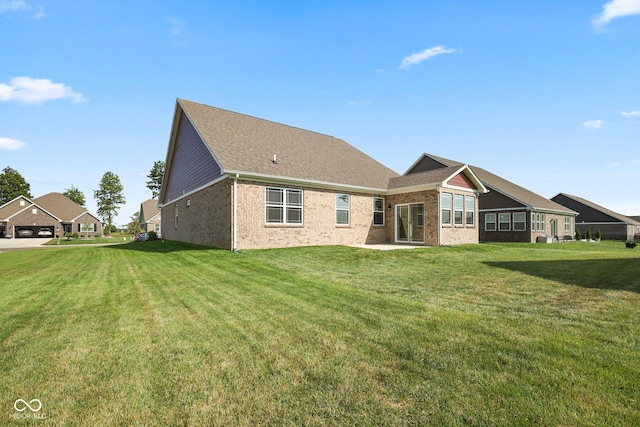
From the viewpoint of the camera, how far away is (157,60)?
544 inches

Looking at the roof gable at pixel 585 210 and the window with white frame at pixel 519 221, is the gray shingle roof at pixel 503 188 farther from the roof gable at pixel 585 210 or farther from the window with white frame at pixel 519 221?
the roof gable at pixel 585 210

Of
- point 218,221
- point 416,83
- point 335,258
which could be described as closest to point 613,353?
point 335,258

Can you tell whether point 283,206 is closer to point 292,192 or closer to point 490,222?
point 292,192

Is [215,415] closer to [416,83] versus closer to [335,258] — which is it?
[335,258]

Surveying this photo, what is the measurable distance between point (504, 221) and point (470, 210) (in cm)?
1323

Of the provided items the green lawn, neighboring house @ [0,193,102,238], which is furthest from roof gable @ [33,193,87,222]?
the green lawn

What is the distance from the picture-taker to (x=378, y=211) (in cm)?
1884

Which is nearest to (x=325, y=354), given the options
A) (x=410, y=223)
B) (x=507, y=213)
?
(x=410, y=223)

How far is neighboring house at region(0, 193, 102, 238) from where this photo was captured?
152 ft

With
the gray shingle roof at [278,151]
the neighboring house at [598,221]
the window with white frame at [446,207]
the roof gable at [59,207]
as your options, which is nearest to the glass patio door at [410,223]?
the window with white frame at [446,207]

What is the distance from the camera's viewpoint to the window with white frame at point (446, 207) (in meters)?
17.0

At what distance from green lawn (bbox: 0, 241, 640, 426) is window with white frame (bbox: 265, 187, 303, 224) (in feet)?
25.6

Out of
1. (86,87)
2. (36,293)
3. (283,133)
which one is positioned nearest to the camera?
(36,293)

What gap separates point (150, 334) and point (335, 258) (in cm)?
810
